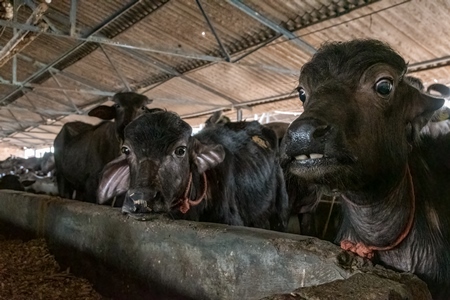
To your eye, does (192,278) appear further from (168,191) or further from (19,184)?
(19,184)

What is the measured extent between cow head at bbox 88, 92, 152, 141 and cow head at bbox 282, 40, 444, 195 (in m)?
4.06

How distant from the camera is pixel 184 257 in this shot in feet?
8.48

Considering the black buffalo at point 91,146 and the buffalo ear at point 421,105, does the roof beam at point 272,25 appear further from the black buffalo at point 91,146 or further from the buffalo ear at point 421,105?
the buffalo ear at point 421,105

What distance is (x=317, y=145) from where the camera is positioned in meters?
1.74

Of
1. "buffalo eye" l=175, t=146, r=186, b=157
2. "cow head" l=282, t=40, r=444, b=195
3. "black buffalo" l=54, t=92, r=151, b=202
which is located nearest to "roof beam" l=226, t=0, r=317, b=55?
"black buffalo" l=54, t=92, r=151, b=202

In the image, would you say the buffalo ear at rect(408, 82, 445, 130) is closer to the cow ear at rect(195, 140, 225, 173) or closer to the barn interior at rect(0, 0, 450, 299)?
the barn interior at rect(0, 0, 450, 299)

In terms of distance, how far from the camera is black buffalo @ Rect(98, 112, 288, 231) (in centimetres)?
318

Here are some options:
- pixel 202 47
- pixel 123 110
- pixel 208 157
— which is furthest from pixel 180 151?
pixel 202 47

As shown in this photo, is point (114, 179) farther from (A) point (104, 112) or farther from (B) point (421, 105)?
(A) point (104, 112)

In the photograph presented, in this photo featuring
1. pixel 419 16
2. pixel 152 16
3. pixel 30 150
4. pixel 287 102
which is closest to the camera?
pixel 419 16

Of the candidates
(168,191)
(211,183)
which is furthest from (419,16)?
(168,191)

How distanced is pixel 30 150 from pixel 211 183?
34.4 metres

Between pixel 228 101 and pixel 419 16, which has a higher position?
pixel 419 16

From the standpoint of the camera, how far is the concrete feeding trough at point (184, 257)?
6.12 ft
